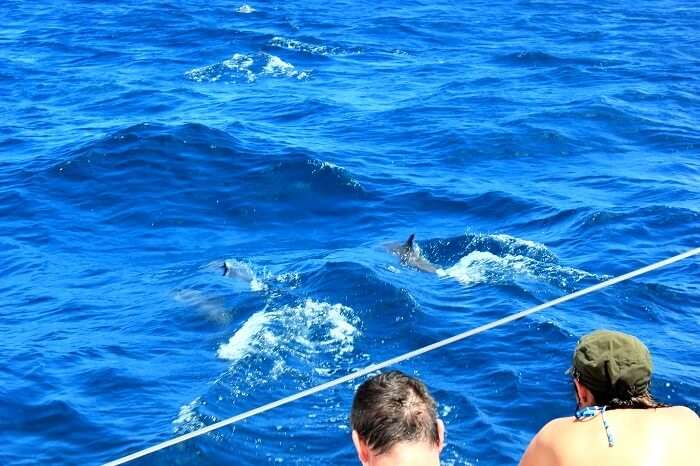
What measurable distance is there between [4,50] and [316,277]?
21890mm

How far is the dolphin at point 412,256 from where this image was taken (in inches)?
707

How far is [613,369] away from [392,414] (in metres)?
1.39

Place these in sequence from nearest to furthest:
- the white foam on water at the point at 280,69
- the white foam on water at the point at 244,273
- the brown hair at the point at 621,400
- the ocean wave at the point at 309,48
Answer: the brown hair at the point at 621,400 → the white foam on water at the point at 244,273 → the white foam on water at the point at 280,69 → the ocean wave at the point at 309,48

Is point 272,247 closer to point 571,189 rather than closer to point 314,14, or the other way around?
point 571,189

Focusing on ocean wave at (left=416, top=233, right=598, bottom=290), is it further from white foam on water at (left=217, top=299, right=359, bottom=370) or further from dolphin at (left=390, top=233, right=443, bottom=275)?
white foam on water at (left=217, top=299, right=359, bottom=370)

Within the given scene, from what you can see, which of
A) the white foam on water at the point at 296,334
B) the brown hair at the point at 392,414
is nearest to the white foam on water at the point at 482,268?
the white foam on water at the point at 296,334

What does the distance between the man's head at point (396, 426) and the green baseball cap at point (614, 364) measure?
3.76ft

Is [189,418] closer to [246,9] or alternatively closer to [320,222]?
[320,222]

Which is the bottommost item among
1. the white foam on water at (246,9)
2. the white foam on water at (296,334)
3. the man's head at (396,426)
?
the white foam on water at (246,9)

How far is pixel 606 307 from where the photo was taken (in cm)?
1616

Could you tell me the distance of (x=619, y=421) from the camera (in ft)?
16.5

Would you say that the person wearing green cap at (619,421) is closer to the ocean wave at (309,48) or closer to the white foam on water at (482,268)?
the white foam on water at (482,268)

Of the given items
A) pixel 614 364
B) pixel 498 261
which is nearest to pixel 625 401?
pixel 614 364

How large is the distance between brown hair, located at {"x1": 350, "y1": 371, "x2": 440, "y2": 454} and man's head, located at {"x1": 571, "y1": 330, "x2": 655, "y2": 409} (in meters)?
1.15
